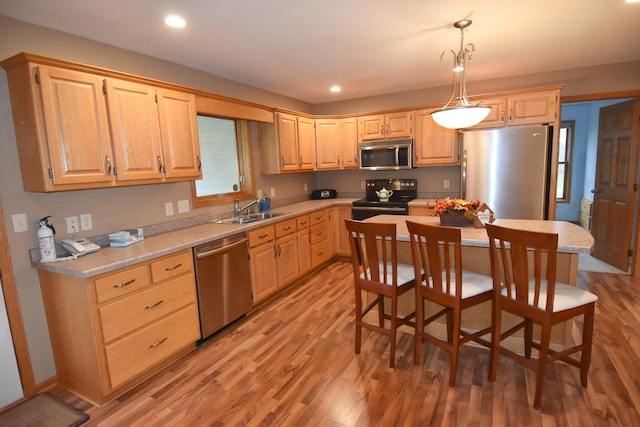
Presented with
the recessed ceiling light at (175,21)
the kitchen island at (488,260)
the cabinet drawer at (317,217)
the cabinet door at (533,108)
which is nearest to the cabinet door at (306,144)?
the cabinet drawer at (317,217)

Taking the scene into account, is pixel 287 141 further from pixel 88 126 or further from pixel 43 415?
pixel 43 415

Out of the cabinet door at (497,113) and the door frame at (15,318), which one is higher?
the cabinet door at (497,113)

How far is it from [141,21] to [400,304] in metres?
2.93

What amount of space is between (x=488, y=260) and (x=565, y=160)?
5.78m

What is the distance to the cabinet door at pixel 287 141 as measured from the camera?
4.28 m

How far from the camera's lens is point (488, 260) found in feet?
8.20

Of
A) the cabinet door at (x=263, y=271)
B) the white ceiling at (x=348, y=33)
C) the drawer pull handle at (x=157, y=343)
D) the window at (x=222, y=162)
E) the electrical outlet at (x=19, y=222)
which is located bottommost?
the drawer pull handle at (x=157, y=343)

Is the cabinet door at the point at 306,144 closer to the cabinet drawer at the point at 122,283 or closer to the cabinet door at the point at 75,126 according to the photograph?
the cabinet door at the point at 75,126

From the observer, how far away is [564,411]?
1.88m

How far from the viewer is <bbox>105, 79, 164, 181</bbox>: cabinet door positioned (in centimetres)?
237

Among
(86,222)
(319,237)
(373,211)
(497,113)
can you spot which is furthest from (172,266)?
(497,113)

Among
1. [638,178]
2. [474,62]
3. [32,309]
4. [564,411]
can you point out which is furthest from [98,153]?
[638,178]

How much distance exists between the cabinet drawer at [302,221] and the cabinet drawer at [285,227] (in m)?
0.10

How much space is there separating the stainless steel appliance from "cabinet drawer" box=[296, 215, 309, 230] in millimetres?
893
